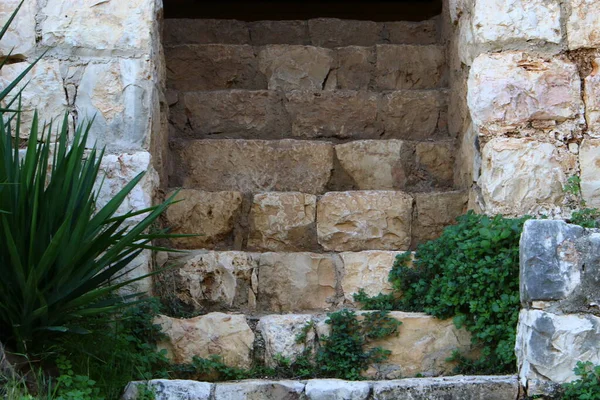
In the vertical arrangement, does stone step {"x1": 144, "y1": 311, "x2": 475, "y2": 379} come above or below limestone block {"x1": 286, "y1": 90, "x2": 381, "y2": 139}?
below

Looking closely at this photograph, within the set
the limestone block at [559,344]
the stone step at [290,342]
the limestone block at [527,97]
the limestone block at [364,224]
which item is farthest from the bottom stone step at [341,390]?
the limestone block at [527,97]

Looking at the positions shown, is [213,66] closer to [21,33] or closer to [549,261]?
[21,33]

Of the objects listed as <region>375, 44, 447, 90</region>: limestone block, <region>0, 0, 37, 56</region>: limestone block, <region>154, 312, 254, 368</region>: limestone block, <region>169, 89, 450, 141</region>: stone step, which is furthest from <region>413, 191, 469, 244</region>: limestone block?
<region>0, 0, 37, 56</region>: limestone block

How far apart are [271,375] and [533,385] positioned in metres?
1.00

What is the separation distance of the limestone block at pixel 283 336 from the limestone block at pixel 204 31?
7.18 feet

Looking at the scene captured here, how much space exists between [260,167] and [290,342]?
→ 1.13m

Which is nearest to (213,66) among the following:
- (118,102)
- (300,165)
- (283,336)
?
(300,165)

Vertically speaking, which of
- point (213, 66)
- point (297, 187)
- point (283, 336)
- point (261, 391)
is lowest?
point (261, 391)

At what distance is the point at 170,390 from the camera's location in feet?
10.4

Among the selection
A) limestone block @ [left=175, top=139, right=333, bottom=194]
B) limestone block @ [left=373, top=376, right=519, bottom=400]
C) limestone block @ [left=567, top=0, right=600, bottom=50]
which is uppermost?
limestone block @ [left=567, top=0, right=600, bottom=50]

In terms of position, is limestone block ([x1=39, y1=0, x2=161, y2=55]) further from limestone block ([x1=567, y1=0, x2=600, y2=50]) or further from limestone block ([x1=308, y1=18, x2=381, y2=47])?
limestone block ([x1=567, y1=0, x2=600, y2=50])

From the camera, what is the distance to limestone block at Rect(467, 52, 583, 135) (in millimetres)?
3803

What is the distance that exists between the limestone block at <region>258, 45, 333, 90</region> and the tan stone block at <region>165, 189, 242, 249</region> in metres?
0.94

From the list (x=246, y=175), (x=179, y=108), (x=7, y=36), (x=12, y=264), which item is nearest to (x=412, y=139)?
(x=246, y=175)
